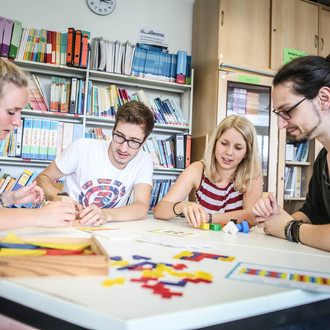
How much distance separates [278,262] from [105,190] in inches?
49.4

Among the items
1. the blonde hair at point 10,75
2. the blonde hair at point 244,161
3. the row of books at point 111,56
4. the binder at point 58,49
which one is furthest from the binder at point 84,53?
the blonde hair at point 10,75

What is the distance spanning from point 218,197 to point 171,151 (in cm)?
139

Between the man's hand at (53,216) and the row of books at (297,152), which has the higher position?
the row of books at (297,152)

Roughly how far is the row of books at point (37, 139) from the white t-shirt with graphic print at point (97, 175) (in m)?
0.95

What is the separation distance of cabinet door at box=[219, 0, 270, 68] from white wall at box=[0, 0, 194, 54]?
636 mm

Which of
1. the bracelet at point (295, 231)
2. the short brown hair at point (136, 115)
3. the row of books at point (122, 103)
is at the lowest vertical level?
the bracelet at point (295, 231)

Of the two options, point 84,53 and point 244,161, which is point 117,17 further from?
point 244,161

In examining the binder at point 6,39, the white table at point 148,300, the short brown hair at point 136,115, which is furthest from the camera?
the binder at point 6,39

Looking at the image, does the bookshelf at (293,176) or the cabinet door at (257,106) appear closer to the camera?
the cabinet door at (257,106)

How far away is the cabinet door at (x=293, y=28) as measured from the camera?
3268mm

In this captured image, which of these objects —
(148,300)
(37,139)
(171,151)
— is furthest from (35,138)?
(148,300)

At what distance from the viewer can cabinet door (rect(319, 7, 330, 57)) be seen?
11.4 ft

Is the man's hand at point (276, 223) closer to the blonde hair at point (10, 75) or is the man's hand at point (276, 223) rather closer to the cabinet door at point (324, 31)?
the blonde hair at point (10, 75)

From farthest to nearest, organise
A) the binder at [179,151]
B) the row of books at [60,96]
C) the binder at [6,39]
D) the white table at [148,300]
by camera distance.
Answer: the binder at [179,151]
the row of books at [60,96]
the binder at [6,39]
the white table at [148,300]
